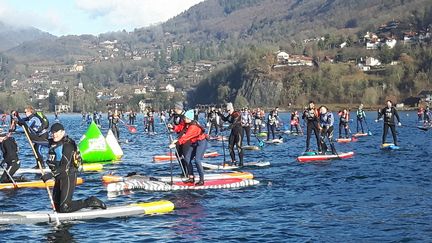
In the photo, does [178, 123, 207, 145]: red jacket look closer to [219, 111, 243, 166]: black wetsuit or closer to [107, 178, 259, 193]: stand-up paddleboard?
[107, 178, 259, 193]: stand-up paddleboard

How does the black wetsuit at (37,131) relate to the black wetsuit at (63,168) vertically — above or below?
above

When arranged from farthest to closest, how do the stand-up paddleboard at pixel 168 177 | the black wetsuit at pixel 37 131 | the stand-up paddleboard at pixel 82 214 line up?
the black wetsuit at pixel 37 131, the stand-up paddleboard at pixel 168 177, the stand-up paddleboard at pixel 82 214

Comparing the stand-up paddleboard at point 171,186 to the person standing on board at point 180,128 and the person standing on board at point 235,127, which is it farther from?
the person standing on board at point 235,127

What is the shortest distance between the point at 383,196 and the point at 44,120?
12.9 meters

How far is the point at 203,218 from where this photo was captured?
49.7ft

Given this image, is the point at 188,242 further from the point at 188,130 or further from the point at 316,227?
the point at 188,130

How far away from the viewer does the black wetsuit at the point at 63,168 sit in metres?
13.9

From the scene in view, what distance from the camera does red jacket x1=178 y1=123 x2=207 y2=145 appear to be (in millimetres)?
19328

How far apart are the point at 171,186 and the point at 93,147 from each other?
34.6 ft

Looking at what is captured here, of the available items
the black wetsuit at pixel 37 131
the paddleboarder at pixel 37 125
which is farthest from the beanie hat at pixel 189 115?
the paddleboarder at pixel 37 125

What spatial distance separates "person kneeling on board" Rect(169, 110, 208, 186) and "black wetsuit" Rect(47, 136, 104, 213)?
5.38m

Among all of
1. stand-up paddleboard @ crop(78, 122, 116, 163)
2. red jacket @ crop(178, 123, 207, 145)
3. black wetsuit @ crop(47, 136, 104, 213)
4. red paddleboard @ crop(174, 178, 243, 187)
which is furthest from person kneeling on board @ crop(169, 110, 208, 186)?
stand-up paddleboard @ crop(78, 122, 116, 163)

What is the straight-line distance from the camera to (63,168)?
14.0 m

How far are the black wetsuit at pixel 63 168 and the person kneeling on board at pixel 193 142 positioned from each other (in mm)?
5376
